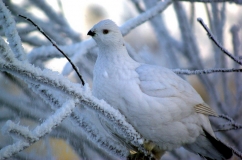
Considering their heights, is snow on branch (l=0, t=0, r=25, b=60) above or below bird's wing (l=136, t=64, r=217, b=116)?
below

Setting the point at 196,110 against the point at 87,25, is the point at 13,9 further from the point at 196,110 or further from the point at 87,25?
the point at 196,110

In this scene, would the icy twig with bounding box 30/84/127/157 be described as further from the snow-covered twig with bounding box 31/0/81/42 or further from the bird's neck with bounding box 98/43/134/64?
the snow-covered twig with bounding box 31/0/81/42

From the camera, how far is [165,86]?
5.94 feet

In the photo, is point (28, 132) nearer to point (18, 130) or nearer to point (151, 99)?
point (18, 130)

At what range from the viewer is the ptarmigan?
1651 mm

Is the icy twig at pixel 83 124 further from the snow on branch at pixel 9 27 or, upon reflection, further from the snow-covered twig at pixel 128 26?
the snow-covered twig at pixel 128 26

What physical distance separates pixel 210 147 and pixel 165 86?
0.53m

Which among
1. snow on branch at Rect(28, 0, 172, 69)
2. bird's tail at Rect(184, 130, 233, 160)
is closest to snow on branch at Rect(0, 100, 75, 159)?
bird's tail at Rect(184, 130, 233, 160)

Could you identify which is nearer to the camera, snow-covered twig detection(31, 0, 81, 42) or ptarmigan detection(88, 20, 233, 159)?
ptarmigan detection(88, 20, 233, 159)

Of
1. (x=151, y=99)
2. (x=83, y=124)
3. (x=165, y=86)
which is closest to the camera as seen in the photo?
(x=83, y=124)

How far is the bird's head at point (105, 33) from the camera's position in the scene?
6.01 ft

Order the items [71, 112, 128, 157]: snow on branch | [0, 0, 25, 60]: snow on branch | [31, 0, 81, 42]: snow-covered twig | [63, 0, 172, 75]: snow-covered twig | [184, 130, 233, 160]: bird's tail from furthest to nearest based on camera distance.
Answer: [31, 0, 81, 42]: snow-covered twig, [63, 0, 172, 75]: snow-covered twig, [184, 130, 233, 160]: bird's tail, [71, 112, 128, 157]: snow on branch, [0, 0, 25, 60]: snow on branch

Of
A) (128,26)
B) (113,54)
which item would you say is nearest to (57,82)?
(113,54)

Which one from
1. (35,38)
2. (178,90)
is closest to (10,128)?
(178,90)
